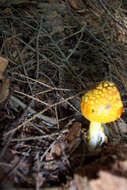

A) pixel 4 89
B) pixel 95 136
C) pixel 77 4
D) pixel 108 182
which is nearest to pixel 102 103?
pixel 95 136

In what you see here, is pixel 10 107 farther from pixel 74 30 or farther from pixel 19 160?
pixel 74 30

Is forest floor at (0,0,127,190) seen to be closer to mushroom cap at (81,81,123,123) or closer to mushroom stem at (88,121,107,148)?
mushroom stem at (88,121,107,148)

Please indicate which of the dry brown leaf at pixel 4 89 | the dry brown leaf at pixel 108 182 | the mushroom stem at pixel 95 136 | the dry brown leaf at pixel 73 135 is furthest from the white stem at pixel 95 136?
the dry brown leaf at pixel 4 89

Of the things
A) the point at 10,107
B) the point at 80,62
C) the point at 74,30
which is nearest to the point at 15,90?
the point at 10,107

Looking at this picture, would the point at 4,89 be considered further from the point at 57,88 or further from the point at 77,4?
the point at 77,4

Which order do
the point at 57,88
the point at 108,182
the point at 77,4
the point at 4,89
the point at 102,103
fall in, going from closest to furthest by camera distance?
1. the point at 108,182
2. the point at 102,103
3. the point at 4,89
4. the point at 57,88
5. the point at 77,4

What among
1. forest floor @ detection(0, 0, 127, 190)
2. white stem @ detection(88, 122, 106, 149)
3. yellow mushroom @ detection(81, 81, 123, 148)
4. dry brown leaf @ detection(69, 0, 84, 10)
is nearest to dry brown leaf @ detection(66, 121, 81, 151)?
forest floor @ detection(0, 0, 127, 190)

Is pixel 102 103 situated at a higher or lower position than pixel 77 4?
lower
